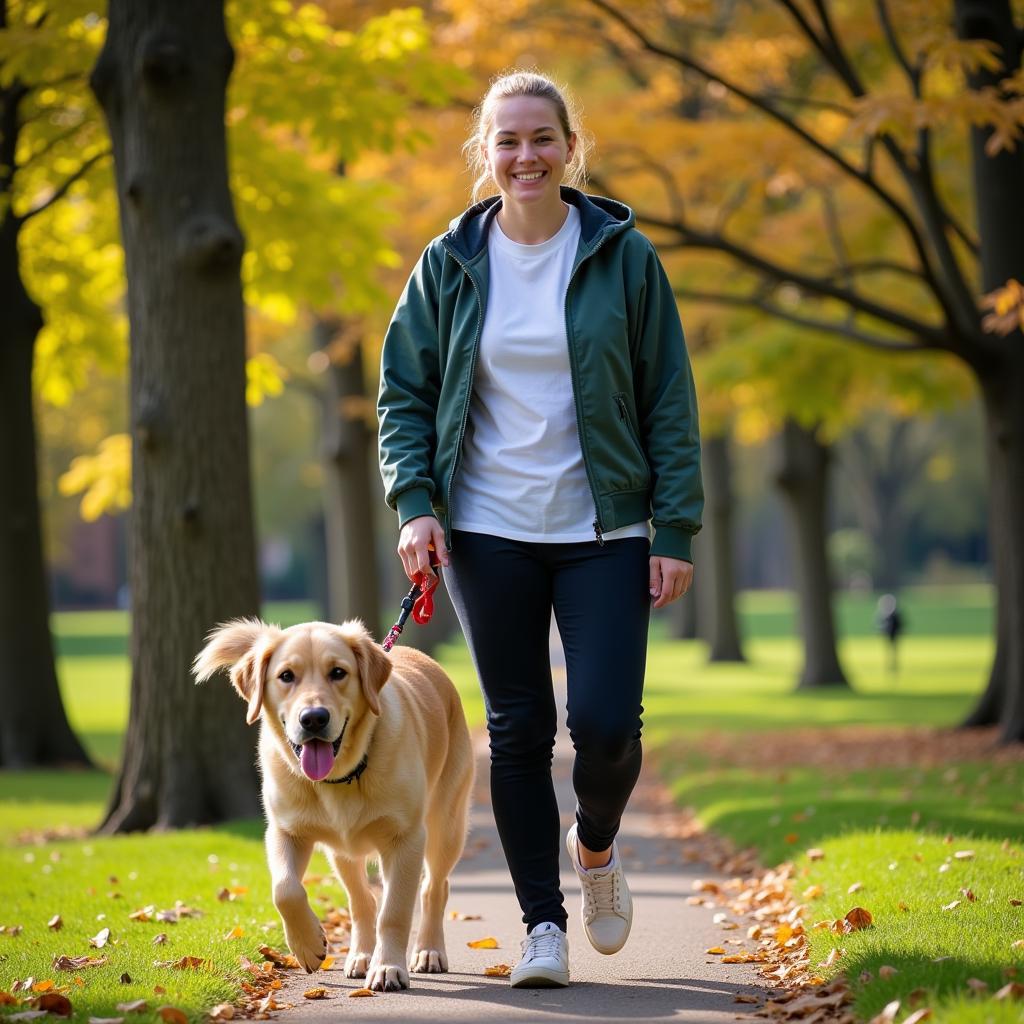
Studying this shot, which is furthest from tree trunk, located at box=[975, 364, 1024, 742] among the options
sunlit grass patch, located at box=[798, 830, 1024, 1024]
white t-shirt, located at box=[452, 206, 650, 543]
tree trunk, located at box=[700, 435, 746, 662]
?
tree trunk, located at box=[700, 435, 746, 662]

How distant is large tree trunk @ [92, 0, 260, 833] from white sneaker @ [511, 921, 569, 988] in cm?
441

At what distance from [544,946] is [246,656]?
1.32 m

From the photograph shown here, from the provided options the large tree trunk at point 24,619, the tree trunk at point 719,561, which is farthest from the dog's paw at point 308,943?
the tree trunk at point 719,561

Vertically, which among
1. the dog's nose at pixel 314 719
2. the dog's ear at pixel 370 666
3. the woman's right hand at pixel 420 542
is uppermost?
the woman's right hand at pixel 420 542

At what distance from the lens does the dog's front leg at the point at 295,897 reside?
4674mm

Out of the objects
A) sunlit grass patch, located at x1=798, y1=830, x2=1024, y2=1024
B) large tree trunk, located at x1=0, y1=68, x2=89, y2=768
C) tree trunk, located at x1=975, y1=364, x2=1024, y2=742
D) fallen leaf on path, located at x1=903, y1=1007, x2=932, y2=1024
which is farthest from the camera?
large tree trunk, located at x1=0, y1=68, x2=89, y2=768

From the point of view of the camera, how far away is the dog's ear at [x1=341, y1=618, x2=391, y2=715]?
4727mm

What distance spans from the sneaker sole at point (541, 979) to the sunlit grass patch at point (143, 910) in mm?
884

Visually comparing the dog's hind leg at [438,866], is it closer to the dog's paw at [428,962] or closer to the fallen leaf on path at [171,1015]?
the dog's paw at [428,962]

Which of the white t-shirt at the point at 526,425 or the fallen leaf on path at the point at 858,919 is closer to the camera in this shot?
the white t-shirt at the point at 526,425

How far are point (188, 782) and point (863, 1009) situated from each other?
554cm

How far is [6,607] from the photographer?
1362 centimetres

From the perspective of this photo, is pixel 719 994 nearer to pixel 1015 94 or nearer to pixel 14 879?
pixel 14 879

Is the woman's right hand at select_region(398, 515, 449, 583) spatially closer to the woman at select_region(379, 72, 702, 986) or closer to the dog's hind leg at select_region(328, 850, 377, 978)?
the woman at select_region(379, 72, 702, 986)
